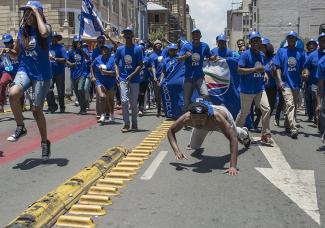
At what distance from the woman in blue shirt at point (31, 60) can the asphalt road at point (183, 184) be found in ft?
2.82

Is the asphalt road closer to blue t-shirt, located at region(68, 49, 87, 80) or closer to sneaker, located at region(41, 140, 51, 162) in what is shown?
sneaker, located at region(41, 140, 51, 162)

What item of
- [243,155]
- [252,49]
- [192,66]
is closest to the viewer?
[243,155]

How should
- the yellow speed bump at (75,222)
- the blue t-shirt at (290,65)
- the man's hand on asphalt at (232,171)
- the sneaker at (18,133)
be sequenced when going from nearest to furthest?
the yellow speed bump at (75,222) → the man's hand on asphalt at (232,171) → the sneaker at (18,133) → the blue t-shirt at (290,65)

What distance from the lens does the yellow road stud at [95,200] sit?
16.1ft


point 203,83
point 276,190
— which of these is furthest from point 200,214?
point 203,83

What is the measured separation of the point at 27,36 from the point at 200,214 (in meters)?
3.45

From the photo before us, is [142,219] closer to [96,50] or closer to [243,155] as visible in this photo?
[243,155]

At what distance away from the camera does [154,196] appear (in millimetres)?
5176

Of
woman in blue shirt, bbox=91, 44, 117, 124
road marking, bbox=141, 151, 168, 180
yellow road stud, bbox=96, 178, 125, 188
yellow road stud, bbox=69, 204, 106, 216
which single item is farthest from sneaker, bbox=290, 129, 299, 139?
yellow road stud, bbox=69, 204, 106, 216

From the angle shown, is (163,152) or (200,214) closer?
(200,214)

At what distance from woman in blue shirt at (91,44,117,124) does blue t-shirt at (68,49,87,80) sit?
5.83ft

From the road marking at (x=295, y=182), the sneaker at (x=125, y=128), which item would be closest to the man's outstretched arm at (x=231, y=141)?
the road marking at (x=295, y=182)

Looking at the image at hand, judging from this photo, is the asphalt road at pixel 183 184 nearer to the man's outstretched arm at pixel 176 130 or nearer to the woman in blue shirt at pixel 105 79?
the man's outstretched arm at pixel 176 130

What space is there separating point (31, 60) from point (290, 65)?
5385 mm
